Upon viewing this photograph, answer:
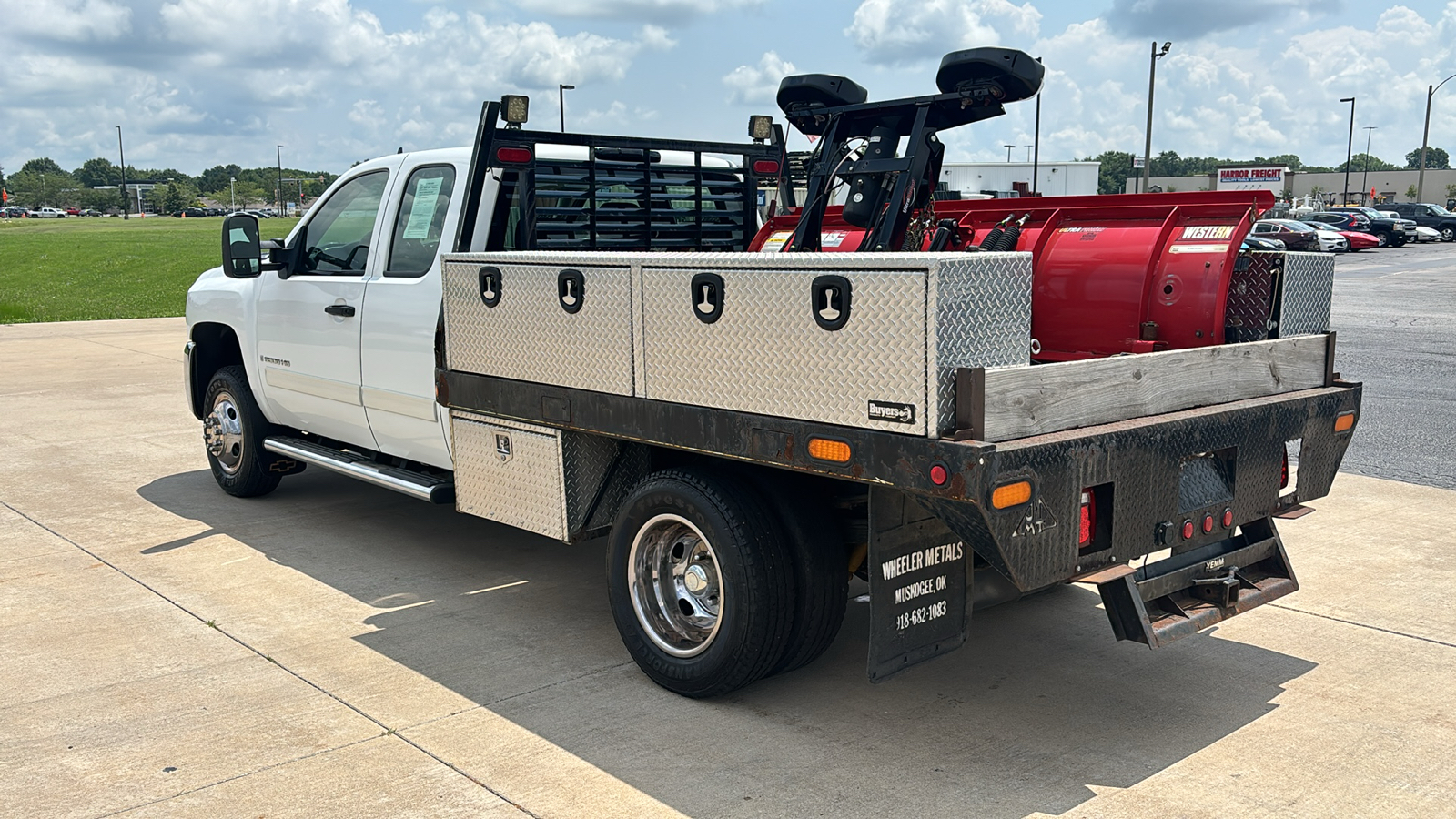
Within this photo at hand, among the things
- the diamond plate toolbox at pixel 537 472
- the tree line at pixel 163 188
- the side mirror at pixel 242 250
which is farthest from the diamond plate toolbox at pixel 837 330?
the tree line at pixel 163 188

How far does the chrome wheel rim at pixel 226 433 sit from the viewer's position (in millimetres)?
7703

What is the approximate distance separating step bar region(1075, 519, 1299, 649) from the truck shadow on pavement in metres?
0.37

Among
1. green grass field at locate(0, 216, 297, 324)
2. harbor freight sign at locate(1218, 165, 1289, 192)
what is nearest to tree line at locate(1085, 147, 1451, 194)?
harbor freight sign at locate(1218, 165, 1289, 192)

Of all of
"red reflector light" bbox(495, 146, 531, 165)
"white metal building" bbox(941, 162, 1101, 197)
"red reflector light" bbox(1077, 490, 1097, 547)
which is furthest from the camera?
"white metal building" bbox(941, 162, 1101, 197)

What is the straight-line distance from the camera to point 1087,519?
154 inches

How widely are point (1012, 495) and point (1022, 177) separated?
62.1 meters

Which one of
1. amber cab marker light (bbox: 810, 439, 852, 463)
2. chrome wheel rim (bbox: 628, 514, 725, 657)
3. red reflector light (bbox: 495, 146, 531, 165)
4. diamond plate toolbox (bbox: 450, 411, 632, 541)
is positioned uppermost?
red reflector light (bbox: 495, 146, 531, 165)

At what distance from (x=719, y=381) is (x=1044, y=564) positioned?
1.20 meters

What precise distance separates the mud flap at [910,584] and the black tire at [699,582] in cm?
39

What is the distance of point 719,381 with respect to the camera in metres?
4.19

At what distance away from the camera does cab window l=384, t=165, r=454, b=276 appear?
19.7 feet

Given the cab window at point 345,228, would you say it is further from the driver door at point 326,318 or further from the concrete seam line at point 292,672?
the concrete seam line at point 292,672

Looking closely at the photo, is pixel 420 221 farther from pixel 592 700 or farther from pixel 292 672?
pixel 592 700

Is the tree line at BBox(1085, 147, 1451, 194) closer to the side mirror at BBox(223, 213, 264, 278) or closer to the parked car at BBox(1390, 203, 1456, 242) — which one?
the parked car at BBox(1390, 203, 1456, 242)
